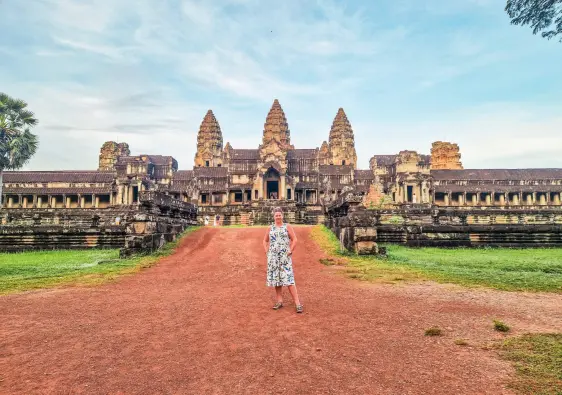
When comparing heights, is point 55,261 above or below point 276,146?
below

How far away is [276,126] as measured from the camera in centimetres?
5431

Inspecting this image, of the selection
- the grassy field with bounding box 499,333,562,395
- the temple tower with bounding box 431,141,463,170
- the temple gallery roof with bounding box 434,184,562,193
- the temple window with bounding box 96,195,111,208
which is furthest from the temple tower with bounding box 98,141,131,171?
the grassy field with bounding box 499,333,562,395

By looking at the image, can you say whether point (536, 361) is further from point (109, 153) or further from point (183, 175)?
point (109, 153)

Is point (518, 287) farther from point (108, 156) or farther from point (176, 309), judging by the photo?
point (108, 156)

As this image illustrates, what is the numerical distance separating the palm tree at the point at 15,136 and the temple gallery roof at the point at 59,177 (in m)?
16.4

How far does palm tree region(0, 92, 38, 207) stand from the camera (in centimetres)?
3228

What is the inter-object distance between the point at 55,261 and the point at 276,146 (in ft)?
109

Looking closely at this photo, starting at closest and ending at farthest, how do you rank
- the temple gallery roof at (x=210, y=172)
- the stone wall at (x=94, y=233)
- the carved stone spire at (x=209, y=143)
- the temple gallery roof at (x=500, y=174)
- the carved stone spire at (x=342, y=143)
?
1. the stone wall at (x=94, y=233)
2. the temple gallery roof at (x=210, y=172)
3. the temple gallery roof at (x=500, y=174)
4. the carved stone spire at (x=342, y=143)
5. the carved stone spire at (x=209, y=143)

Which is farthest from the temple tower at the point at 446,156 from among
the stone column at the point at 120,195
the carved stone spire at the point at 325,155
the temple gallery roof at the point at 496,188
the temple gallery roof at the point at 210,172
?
the stone column at the point at 120,195

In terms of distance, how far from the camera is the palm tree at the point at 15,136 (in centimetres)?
3228

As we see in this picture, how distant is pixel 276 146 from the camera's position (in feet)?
139

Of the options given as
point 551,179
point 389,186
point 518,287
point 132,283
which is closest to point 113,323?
point 132,283

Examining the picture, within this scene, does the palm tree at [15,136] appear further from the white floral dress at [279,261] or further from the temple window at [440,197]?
the temple window at [440,197]

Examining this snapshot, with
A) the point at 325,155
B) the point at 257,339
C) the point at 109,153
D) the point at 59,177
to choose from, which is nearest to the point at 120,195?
the point at 59,177
